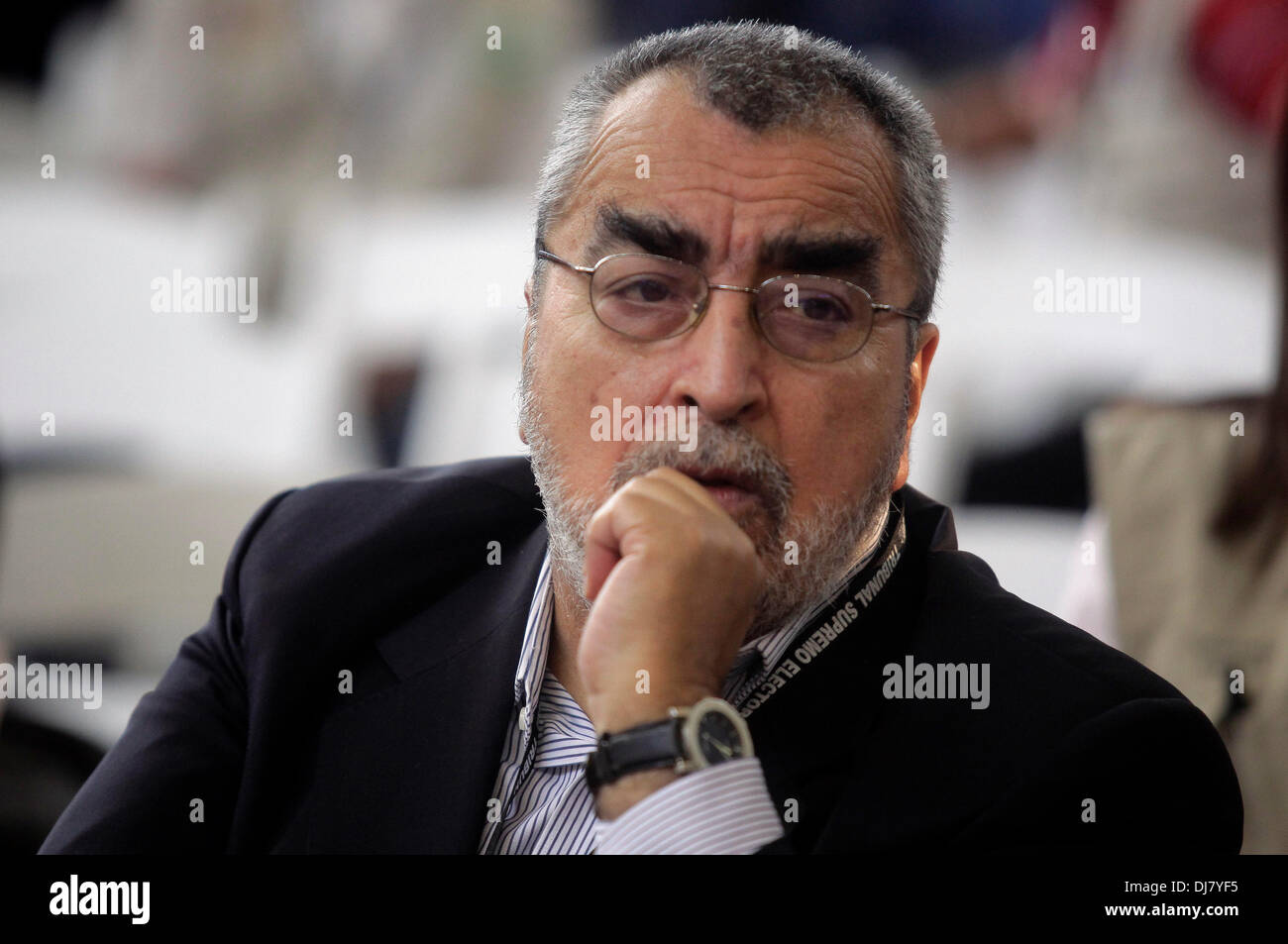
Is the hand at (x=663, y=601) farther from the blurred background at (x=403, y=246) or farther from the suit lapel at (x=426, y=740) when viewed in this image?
the blurred background at (x=403, y=246)

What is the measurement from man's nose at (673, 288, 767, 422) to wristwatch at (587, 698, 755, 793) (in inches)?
16.0

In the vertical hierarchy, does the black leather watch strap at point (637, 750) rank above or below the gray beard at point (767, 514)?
below

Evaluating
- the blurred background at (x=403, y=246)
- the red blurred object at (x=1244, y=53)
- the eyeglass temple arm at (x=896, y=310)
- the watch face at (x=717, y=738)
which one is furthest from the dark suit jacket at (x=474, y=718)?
the red blurred object at (x=1244, y=53)

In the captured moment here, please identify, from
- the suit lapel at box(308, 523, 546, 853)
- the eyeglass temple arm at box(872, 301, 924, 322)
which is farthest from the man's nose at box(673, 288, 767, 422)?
the suit lapel at box(308, 523, 546, 853)

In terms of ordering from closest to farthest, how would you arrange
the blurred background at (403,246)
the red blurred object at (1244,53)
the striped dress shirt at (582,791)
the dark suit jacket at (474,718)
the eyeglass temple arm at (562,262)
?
the striped dress shirt at (582,791)
the dark suit jacket at (474,718)
the eyeglass temple arm at (562,262)
the red blurred object at (1244,53)
the blurred background at (403,246)

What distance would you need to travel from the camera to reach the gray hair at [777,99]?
6.32ft

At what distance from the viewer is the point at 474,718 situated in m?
1.94

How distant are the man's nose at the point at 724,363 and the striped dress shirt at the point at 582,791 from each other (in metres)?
0.39

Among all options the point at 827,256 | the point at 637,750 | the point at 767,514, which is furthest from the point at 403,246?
the point at 637,750

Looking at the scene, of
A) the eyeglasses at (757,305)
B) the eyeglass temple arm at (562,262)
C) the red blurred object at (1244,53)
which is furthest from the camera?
the red blurred object at (1244,53)

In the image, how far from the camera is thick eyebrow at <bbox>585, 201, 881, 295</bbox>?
73.4 inches

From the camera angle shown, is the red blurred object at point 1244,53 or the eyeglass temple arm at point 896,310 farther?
the red blurred object at point 1244,53

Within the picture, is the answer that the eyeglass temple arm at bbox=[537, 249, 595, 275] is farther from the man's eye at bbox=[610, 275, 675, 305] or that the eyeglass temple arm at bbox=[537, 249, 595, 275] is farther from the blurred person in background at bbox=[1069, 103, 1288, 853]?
the blurred person in background at bbox=[1069, 103, 1288, 853]
